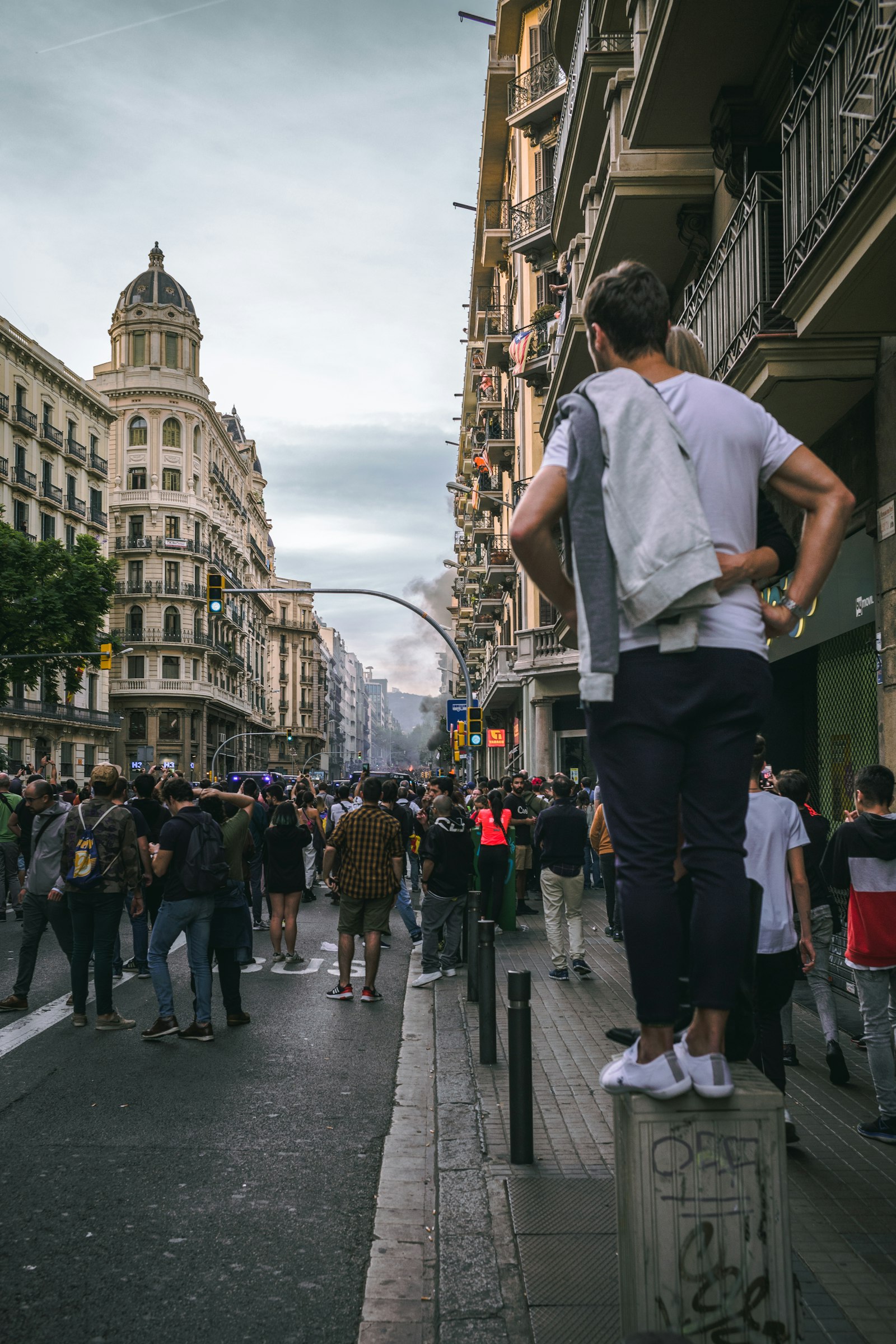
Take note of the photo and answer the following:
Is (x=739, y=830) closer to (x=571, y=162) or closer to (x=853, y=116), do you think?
(x=853, y=116)

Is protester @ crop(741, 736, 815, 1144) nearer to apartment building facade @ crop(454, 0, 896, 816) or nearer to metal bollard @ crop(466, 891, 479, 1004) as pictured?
apartment building facade @ crop(454, 0, 896, 816)

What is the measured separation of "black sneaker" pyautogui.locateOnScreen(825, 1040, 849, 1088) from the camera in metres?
6.76

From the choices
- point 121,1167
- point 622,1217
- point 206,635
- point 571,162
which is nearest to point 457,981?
point 121,1167

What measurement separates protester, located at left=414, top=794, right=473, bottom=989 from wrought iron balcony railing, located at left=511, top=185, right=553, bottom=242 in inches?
1070

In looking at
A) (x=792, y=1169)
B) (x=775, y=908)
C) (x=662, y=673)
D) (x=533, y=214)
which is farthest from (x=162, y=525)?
(x=662, y=673)

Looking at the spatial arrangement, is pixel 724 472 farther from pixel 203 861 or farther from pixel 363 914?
pixel 363 914

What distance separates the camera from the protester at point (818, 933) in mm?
6863

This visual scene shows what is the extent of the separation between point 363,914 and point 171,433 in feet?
221

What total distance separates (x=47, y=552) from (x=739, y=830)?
38777 mm

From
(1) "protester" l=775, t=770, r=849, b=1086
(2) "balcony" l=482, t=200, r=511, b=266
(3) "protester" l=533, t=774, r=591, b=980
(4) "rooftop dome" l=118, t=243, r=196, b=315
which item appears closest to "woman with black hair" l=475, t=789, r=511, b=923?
(3) "protester" l=533, t=774, r=591, b=980

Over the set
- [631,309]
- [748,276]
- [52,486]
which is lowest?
[631,309]

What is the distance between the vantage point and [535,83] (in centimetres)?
3541

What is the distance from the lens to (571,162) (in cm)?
1681

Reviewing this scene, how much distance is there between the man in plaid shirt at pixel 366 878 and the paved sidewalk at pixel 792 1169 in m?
1.08
